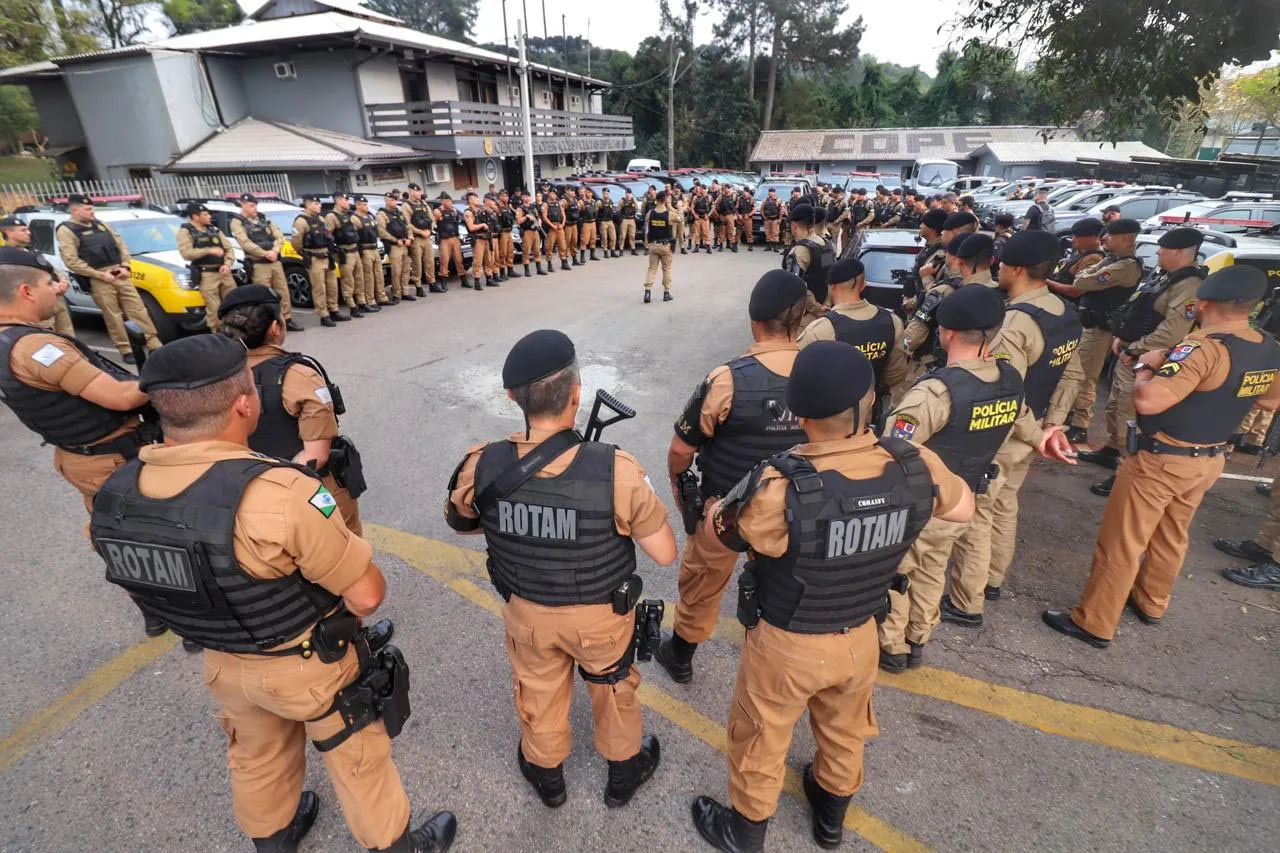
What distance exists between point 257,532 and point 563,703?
1234mm

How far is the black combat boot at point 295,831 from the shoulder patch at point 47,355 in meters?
2.33

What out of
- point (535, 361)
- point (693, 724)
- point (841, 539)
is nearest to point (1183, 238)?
point (841, 539)

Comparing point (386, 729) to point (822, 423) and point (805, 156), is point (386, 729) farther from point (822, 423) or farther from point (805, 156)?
point (805, 156)

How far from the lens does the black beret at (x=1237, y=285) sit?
302cm

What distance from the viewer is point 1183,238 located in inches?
182

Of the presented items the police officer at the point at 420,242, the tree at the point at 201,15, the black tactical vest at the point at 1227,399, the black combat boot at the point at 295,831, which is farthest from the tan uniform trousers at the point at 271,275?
the tree at the point at 201,15

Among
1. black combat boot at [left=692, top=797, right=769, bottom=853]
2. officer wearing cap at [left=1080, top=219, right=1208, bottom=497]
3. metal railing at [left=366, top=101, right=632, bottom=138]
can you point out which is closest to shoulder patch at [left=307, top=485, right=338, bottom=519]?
black combat boot at [left=692, top=797, right=769, bottom=853]

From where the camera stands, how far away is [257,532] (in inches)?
66.5

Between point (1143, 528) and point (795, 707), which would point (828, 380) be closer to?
point (795, 707)

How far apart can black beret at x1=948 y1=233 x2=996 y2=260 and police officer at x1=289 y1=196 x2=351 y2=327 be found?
27.4 ft

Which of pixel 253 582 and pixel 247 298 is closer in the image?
pixel 253 582

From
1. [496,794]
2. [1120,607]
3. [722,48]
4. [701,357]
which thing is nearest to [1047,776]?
[1120,607]

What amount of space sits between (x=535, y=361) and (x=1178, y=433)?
3223 millimetres

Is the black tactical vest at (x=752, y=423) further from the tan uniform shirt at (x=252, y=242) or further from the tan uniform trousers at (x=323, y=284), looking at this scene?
the tan uniform trousers at (x=323, y=284)
